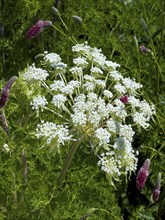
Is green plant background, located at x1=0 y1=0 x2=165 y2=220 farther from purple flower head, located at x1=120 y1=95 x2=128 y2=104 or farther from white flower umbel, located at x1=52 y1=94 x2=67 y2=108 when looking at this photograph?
purple flower head, located at x1=120 y1=95 x2=128 y2=104

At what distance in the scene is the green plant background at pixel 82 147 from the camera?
2.69 m

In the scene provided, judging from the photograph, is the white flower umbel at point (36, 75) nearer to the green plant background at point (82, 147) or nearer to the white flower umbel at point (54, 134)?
the green plant background at point (82, 147)

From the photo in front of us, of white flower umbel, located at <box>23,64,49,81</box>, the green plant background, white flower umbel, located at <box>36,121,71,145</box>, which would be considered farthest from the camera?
the green plant background

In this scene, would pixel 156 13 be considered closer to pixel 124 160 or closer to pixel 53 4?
pixel 53 4

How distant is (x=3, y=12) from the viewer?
4059 millimetres

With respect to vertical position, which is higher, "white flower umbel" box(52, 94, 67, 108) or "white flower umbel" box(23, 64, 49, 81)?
"white flower umbel" box(23, 64, 49, 81)

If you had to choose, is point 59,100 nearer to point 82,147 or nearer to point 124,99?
point 124,99

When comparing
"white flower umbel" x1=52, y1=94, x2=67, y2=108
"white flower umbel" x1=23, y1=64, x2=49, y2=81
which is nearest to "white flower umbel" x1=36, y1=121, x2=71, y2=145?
"white flower umbel" x1=52, y1=94, x2=67, y2=108

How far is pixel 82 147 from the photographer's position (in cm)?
301

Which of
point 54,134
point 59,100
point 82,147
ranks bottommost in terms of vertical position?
point 82,147

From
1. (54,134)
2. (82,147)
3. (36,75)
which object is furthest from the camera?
(82,147)

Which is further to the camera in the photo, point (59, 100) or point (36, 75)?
point (36, 75)

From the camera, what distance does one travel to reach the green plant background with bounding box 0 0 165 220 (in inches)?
106

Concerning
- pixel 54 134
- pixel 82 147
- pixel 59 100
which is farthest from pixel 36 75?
pixel 82 147
